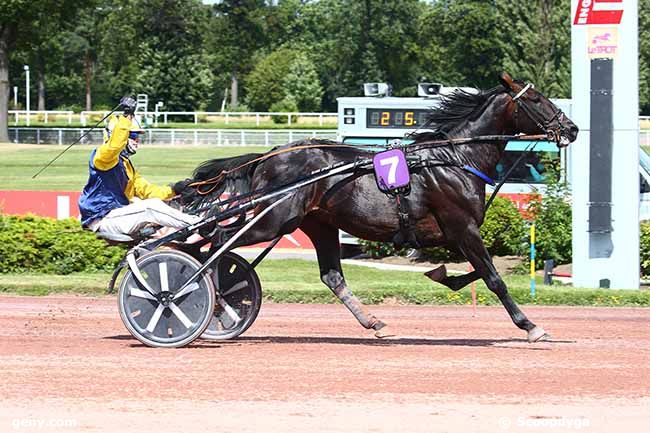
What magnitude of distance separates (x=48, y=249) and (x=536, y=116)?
8.21m

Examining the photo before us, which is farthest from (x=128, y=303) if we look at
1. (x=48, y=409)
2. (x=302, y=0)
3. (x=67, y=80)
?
Result: (x=302, y=0)

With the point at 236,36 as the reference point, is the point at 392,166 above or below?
below

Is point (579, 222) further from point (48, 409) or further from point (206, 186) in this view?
point (48, 409)

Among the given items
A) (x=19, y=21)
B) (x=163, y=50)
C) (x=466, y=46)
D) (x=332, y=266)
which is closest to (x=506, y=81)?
(x=332, y=266)

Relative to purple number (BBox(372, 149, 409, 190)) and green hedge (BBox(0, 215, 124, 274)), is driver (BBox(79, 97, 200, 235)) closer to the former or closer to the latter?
purple number (BBox(372, 149, 409, 190))

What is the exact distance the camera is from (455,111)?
934 cm

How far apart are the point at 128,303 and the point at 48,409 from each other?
2009 millimetres

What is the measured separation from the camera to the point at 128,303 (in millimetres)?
8492

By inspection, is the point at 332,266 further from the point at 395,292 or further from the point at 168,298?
the point at 395,292

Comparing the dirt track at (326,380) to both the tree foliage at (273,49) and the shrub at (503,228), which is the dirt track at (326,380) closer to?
the shrub at (503,228)

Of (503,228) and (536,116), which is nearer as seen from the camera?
(536,116)

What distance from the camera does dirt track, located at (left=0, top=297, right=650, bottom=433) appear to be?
6324mm

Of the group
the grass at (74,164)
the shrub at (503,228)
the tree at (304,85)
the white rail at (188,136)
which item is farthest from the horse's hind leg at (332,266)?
the tree at (304,85)

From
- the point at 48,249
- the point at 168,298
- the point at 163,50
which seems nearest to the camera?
the point at 168,298
